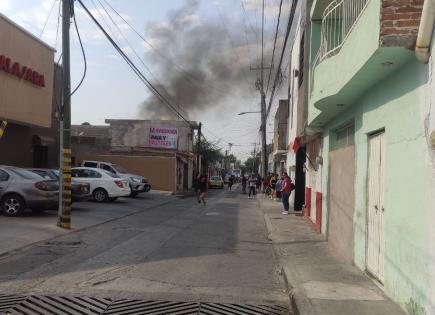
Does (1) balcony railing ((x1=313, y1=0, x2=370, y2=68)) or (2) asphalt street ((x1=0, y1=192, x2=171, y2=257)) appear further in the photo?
(2) asphalt street ((x1=0, y1=192, x2=171, y2=257))

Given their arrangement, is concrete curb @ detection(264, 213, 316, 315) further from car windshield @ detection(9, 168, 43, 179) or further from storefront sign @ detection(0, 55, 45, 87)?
storefront sign @ detection(0, 55, 45, 87)

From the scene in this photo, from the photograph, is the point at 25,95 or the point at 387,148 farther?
the point at 25,95

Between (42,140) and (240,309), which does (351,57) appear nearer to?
(240,309)

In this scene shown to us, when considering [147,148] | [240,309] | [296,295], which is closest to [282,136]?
[147,148]

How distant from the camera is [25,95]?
2289cm

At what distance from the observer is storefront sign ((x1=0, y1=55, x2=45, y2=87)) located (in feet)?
69.5

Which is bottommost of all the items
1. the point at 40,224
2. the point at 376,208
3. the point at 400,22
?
the point at 40,224

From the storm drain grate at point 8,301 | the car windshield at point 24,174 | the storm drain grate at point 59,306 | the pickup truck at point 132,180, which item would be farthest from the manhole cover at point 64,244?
the pickup truck at point 132,180

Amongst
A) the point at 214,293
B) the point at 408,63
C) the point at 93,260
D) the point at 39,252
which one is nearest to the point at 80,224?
the point at 39,252

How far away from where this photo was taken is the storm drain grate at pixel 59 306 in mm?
6332

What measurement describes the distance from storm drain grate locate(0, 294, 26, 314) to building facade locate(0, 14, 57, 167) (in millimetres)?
14151

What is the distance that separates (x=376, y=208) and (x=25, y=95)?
729 inches

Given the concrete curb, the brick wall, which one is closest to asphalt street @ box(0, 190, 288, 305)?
the concrete curb

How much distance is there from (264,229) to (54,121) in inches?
645
